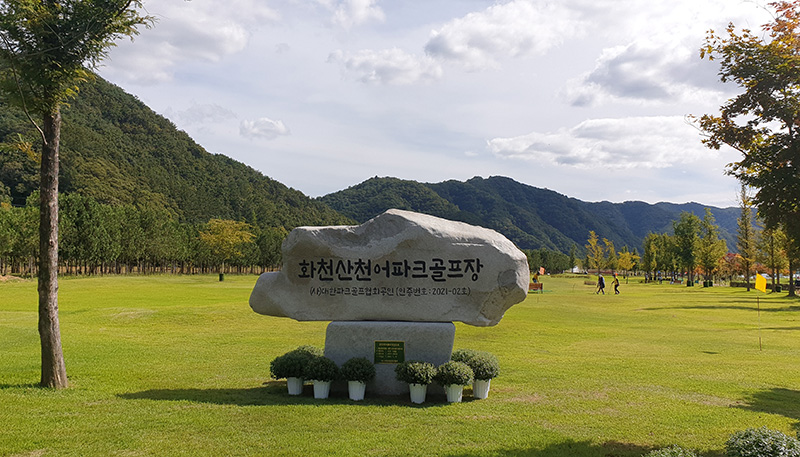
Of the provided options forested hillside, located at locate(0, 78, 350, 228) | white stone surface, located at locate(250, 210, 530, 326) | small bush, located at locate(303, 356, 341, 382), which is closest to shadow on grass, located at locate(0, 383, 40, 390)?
white stone surface, located at locate(250, 210, 530, 326)

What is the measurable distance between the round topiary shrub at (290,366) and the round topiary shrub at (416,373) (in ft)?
6.98

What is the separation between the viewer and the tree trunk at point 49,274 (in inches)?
450

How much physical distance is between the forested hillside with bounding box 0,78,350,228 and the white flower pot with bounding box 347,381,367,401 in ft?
310

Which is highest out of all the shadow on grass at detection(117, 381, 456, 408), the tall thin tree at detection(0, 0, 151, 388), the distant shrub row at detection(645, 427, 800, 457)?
the tall thin tree at detection(0, 0, 151, 388)

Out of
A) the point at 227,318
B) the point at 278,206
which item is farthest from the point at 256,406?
the point at 278,206

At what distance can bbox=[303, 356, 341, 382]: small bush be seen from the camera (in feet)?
38.2

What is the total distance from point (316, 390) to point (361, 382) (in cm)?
103

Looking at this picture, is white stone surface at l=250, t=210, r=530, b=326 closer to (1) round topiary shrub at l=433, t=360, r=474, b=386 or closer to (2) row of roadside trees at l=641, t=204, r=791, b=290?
(1) round topiary shrub at l=433, t=360, r=474, b=386

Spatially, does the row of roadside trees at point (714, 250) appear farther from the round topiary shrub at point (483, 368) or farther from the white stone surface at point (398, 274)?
the round topiary shrub at point (483, 368)

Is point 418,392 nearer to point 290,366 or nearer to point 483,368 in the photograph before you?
point 483,368

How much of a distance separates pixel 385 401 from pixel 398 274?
109 inches

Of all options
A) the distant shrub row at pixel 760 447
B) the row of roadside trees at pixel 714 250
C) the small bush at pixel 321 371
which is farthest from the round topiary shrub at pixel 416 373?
the row of roadside trees at pixel 714 250

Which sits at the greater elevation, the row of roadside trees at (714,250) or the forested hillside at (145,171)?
the forested hillside at (145,171)

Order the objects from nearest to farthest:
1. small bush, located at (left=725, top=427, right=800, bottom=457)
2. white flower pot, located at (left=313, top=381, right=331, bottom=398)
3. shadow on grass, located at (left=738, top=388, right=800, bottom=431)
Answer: small bush, located at (left=725, top=427, right=800, bottom=457) < shadow on grass, located at (left=738, top=388, right=800, bottom=431) < white flower pot, located at (left=313, top=381, right=331, bottom=398)
